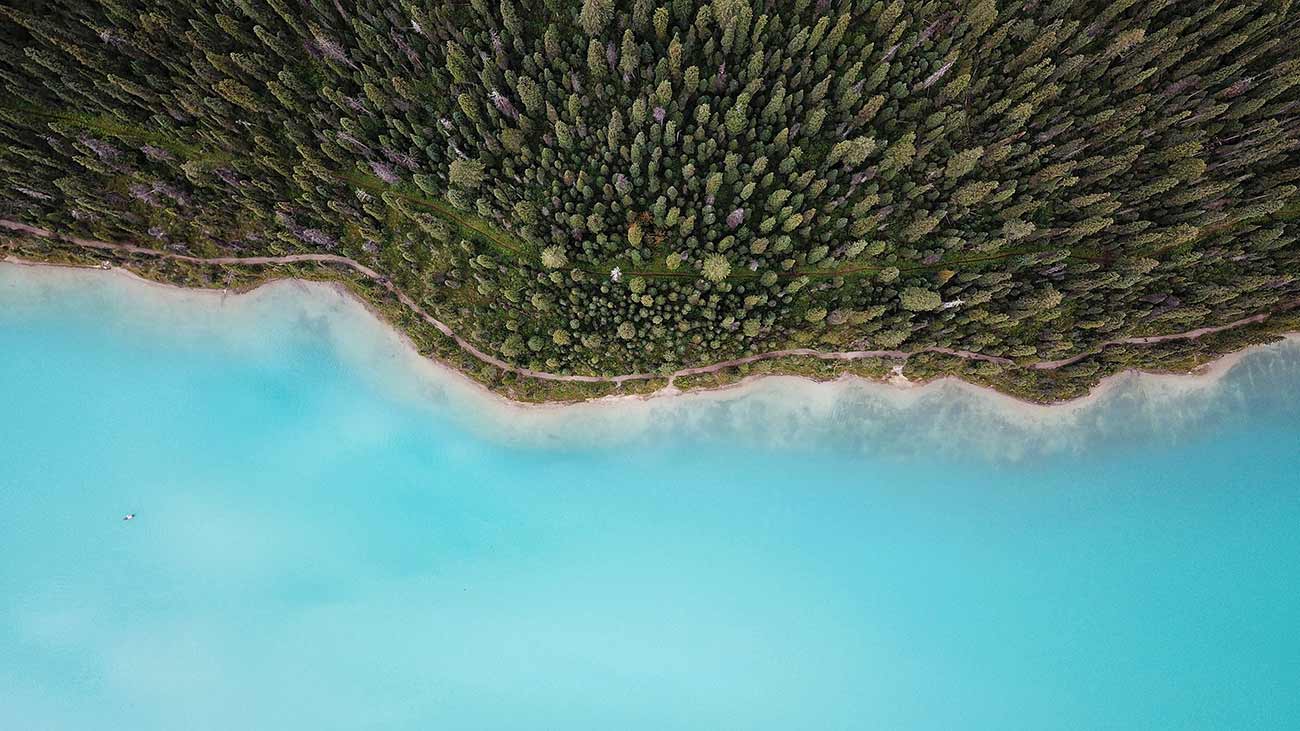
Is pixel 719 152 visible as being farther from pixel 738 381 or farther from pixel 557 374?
pixel 557 374

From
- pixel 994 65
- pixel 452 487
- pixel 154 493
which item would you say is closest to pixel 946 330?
pixel 994 65

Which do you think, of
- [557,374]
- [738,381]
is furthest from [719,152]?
[557,374]

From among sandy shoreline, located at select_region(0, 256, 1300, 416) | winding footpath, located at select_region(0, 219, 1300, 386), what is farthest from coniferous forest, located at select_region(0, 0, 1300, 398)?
sandy shoreline, located at select_region(0, 256, 1300, 416)

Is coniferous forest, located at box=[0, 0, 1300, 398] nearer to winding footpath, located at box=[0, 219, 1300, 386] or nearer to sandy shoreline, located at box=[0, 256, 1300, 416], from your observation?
winding footpath, located at box=[0, 219, 1300, 386]

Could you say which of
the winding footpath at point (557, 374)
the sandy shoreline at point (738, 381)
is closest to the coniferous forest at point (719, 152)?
the winding footpath at point (557, 374)

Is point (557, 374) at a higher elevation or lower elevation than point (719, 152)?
lower

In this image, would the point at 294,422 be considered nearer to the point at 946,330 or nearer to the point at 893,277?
the point at 893,277

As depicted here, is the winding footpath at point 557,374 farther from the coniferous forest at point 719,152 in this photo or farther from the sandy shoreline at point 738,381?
the sandy shoreline at point 738,381
